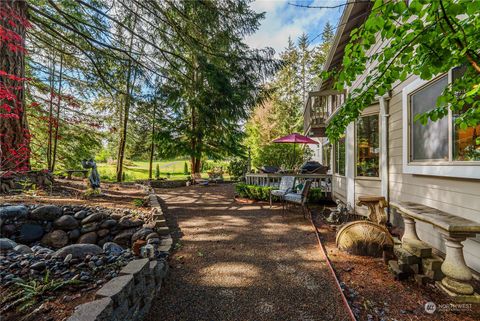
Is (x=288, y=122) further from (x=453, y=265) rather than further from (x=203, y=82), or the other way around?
(x=453, y=265)

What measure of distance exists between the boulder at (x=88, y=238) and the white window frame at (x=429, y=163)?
17.3ft

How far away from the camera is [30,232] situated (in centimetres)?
378

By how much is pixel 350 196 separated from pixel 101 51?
24.6 ft

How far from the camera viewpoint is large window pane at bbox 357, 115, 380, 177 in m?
4.65

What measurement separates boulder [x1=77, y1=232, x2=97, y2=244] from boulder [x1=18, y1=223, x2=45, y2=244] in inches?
26.4

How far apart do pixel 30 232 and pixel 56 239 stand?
1.45ft

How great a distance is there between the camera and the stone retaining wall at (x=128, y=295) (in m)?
1.41

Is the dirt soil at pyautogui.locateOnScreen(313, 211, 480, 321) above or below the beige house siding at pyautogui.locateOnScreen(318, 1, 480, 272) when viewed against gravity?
below

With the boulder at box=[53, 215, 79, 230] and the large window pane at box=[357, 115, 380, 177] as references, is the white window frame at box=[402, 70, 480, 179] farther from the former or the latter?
the boulder at box=[53, 215, 79, 230]

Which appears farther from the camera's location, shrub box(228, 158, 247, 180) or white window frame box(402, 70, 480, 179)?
shrub box(228, 158, 247, 180)

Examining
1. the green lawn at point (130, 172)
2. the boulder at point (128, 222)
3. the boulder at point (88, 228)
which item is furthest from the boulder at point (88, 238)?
the green lawn at point (130, 172)

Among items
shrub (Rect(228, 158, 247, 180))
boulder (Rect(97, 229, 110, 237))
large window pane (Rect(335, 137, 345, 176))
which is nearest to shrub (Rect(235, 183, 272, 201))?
large window pane (Rect(335, 137, 345, 176))

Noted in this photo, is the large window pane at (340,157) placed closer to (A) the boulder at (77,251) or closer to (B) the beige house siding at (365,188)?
(B) the beige house siding at (365,188)

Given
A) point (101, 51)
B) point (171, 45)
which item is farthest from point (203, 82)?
point (101, 51)
